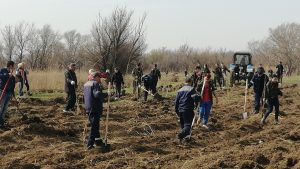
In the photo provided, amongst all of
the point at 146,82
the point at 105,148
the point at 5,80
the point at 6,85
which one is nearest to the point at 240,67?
the point at 146,82

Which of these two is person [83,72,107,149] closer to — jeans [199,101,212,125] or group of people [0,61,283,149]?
group of people [0,61,283,149]

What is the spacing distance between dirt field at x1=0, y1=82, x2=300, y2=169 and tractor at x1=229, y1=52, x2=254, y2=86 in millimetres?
13766

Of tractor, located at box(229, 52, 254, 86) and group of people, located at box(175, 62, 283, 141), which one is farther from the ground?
tractor, located at box(229, 52, 254, 86)

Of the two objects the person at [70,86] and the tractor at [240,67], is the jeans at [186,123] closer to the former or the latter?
the person at [70,86]

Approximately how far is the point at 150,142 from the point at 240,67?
884 inches

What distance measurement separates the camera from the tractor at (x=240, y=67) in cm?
3065

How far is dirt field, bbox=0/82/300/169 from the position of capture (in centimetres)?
879

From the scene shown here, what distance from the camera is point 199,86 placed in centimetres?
1487

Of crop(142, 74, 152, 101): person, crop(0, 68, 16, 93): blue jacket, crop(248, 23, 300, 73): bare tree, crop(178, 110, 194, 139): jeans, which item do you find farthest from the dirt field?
crop(248, 23, 300, 73): bare tree

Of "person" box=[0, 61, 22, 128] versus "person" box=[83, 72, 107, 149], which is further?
"person" box=[0, 61, 22, 128]

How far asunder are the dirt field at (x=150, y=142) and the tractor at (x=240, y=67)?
13.8 m

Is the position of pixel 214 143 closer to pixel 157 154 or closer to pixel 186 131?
pixel 186 131

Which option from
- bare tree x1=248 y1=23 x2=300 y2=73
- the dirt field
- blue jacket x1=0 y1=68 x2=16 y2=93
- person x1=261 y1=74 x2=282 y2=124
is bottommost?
the dirt field

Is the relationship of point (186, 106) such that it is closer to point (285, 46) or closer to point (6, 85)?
point (6, 85)
